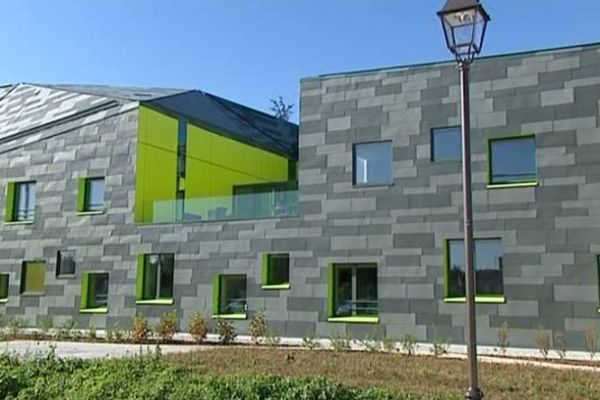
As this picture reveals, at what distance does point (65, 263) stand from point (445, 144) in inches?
557

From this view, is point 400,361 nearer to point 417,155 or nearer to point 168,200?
point 417,155

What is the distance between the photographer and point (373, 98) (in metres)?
20.1

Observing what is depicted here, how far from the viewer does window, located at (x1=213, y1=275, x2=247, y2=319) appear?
2127 centimetres

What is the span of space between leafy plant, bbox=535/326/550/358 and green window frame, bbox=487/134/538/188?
12.5 ft

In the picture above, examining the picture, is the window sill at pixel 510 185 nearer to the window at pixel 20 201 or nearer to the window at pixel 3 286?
the window at pixel 20 201

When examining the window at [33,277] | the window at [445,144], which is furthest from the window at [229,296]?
the window at [33,277]

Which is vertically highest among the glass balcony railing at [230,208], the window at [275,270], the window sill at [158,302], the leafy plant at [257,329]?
the glass balcony railing at [230,208]

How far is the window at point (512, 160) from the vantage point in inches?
709

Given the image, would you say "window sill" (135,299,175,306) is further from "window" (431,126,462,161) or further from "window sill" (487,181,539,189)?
"window sill" (487,181,539,189)

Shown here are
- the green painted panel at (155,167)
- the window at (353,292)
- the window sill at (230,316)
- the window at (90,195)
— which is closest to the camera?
the window at (353,292)

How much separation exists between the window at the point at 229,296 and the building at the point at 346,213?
0.05 meters

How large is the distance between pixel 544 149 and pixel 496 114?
1.61 meters

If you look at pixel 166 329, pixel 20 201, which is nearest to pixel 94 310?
pixel 166 329

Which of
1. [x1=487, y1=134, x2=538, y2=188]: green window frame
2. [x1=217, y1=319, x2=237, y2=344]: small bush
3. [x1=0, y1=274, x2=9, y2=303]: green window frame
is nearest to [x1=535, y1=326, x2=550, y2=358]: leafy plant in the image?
[x1=487, y1=134, x2=538, y2=188]: green window frame
